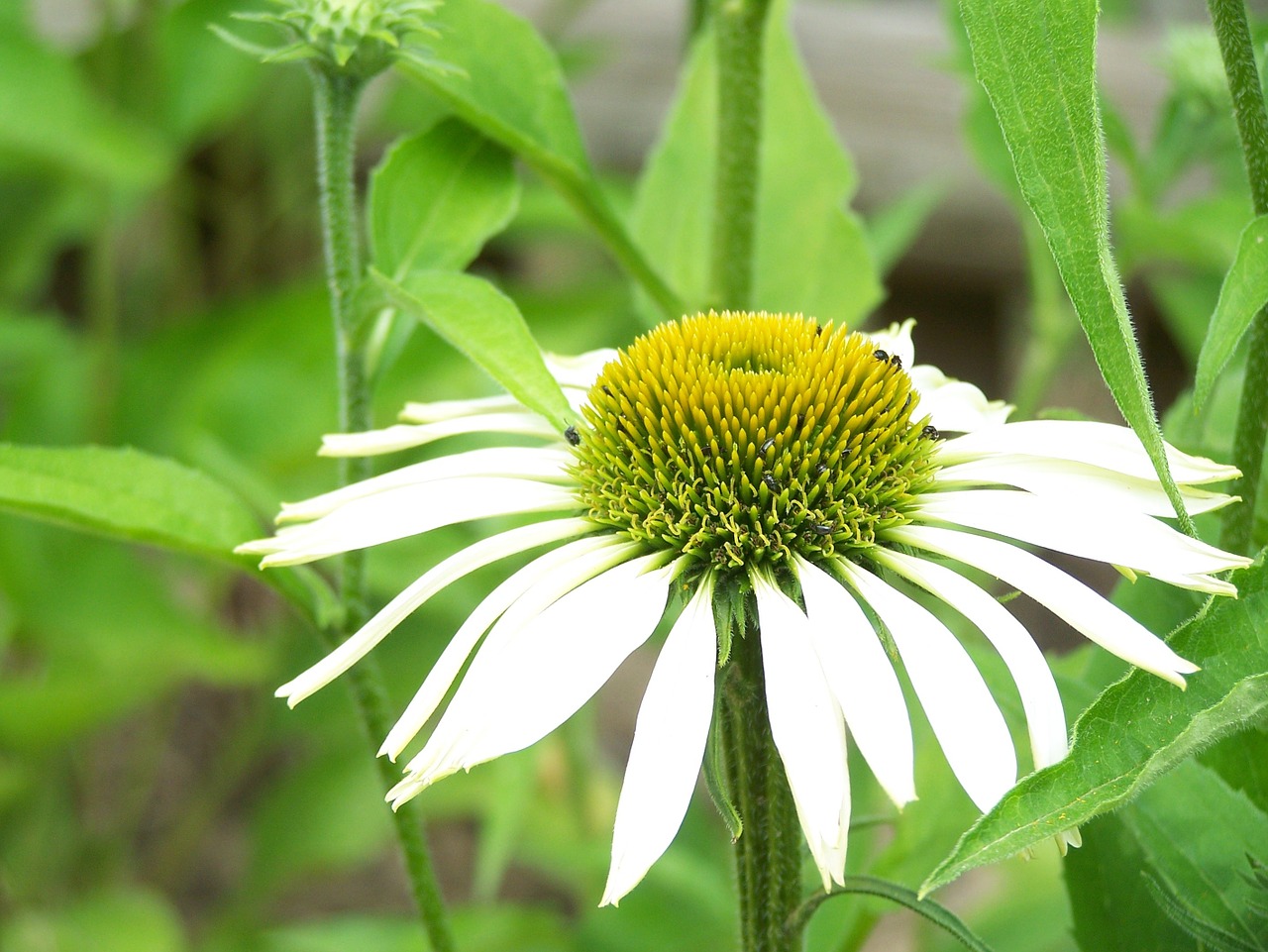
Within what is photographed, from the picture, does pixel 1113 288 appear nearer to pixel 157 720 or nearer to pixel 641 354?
pixel 641 354

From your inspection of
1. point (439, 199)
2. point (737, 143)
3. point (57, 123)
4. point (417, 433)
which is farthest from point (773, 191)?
point (57, 123)

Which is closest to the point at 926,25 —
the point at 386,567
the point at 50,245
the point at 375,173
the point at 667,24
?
the point at 667,24

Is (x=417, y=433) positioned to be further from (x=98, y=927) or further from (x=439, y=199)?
(x=98, y=927)

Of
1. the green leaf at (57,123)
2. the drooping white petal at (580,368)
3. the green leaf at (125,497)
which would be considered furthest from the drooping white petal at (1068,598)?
the green leaf at (57,123)

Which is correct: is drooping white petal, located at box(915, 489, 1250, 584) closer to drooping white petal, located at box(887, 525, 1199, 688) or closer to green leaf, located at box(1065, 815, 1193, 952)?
drooping white petal, located at box(887, 525, 1199, 688)

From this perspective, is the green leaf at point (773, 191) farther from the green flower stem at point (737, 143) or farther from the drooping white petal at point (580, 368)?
the drooping white petal at point (580, 368)
